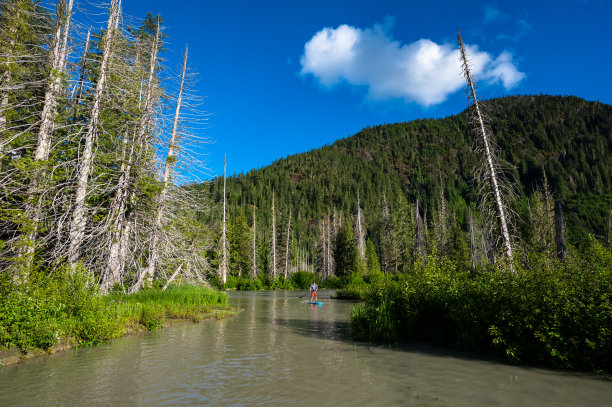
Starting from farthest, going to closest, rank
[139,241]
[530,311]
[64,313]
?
[139,241], [64,313], [530,311]

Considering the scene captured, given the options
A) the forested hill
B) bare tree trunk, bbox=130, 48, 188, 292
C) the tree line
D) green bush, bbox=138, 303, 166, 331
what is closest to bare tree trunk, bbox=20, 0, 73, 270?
the tree line

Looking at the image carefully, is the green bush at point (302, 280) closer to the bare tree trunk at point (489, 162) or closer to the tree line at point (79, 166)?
the tree line at point (79, 166)

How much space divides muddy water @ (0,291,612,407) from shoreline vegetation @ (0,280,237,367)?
54cm

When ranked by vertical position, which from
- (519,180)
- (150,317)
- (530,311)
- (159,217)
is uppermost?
(519,180)

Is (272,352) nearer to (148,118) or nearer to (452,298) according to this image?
(452,298)

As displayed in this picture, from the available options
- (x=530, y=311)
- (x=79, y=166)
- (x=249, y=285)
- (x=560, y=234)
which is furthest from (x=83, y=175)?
(x=249, y=285)

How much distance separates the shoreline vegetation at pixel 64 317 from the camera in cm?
923

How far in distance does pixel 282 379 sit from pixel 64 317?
8.15 metres

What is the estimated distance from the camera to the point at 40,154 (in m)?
14.3

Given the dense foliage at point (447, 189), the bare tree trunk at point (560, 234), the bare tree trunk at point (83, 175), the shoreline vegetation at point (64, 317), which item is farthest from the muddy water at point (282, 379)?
the dense foliage at point (447, 189)

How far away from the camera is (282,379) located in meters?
7.89

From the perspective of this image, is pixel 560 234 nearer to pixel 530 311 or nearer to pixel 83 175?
pixel 530 311

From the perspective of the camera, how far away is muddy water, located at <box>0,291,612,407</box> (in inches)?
254

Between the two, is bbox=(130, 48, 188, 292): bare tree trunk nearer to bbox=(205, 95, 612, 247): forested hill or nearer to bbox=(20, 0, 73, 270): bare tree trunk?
bbox=(20, 0, 73, 270): bare tree trunk
